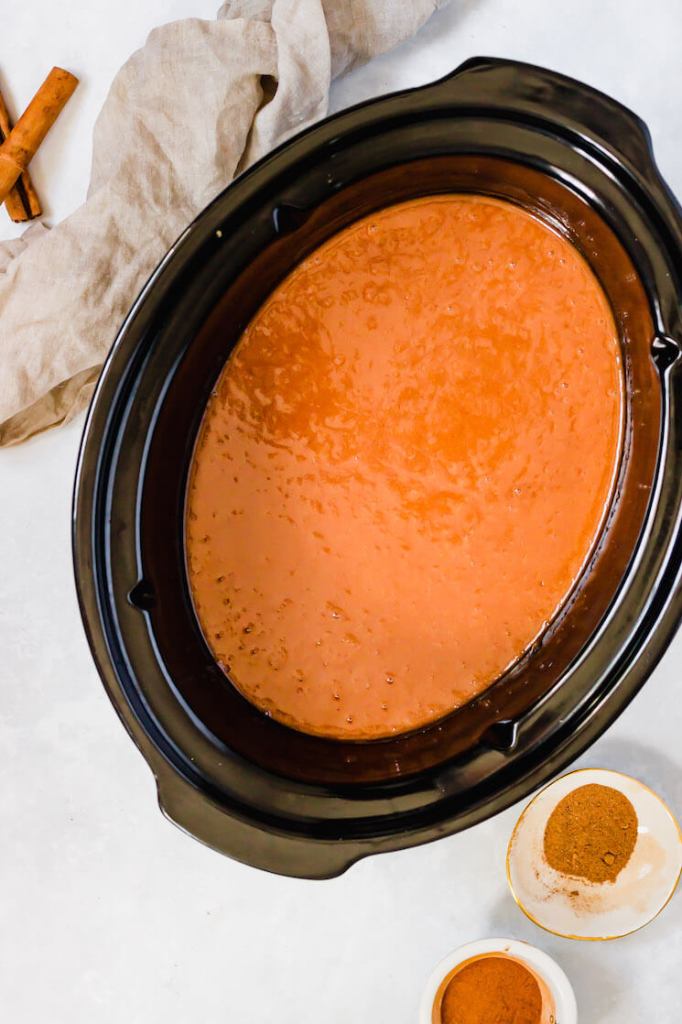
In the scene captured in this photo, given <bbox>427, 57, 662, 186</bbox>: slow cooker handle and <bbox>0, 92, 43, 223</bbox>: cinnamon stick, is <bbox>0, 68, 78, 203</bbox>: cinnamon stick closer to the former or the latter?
<bbox>0, 92, 43, 223</bbox>: cinnamon stick

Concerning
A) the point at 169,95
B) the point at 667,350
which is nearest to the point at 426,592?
the point at 667,350

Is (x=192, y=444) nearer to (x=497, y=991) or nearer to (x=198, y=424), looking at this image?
(x=198, y=424)

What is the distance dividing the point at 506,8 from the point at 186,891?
3.44ft

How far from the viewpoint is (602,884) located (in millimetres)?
985

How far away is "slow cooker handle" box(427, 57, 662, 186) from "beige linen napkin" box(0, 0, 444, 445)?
194 millimetres

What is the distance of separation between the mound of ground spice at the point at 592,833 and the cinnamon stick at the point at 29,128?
911 mm

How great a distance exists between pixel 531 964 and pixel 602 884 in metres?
0.12

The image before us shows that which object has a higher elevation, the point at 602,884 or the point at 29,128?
the point at 29,128

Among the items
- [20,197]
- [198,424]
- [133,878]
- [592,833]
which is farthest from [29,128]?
[592,833]

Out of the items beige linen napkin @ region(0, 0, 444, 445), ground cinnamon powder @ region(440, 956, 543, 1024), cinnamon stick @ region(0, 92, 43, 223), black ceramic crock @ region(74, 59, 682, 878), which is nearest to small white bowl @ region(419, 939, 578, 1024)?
ground cinnamon powder @ region(440, 956, 543, 1024)

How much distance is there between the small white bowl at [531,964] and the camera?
940 millimetres

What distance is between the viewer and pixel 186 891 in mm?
1012

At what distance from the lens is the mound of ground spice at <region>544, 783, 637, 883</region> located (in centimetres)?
96

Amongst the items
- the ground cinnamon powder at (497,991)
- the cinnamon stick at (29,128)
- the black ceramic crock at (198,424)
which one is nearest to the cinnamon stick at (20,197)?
the cinnamon stick at (29,128)
